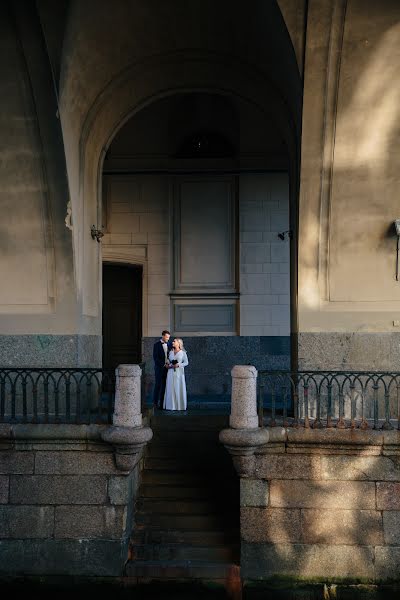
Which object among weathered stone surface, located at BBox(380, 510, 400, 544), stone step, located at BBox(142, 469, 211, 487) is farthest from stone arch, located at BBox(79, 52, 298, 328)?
weathered stone surface, located at BBox(380, 510, 400, 544)

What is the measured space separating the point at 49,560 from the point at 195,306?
6328mm

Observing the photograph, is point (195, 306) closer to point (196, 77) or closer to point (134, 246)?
point (134, 246)

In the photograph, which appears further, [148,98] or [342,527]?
[148,98]

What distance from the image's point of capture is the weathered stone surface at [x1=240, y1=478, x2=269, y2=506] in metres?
7.47

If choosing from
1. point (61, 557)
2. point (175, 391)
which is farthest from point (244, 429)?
point (175, 391)

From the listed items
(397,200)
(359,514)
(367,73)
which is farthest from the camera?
(397,200)

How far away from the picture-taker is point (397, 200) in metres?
8.72

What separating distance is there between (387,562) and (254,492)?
1.72 m

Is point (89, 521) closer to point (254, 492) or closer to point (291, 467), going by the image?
point (254, 492)

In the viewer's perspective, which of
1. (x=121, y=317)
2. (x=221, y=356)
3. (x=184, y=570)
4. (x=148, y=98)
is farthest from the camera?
(x=121, y=317)

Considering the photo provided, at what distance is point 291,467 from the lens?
7.49 meters

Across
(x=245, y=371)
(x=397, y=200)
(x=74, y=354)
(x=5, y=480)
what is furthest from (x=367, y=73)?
(x=5, y=480)

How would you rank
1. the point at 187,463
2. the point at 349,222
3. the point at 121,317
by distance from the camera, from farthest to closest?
the point at 121,317 < the point at 349,222 < the point at 187,463

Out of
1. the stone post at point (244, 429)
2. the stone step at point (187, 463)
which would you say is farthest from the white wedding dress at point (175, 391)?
the stone post at point (244, 429)
